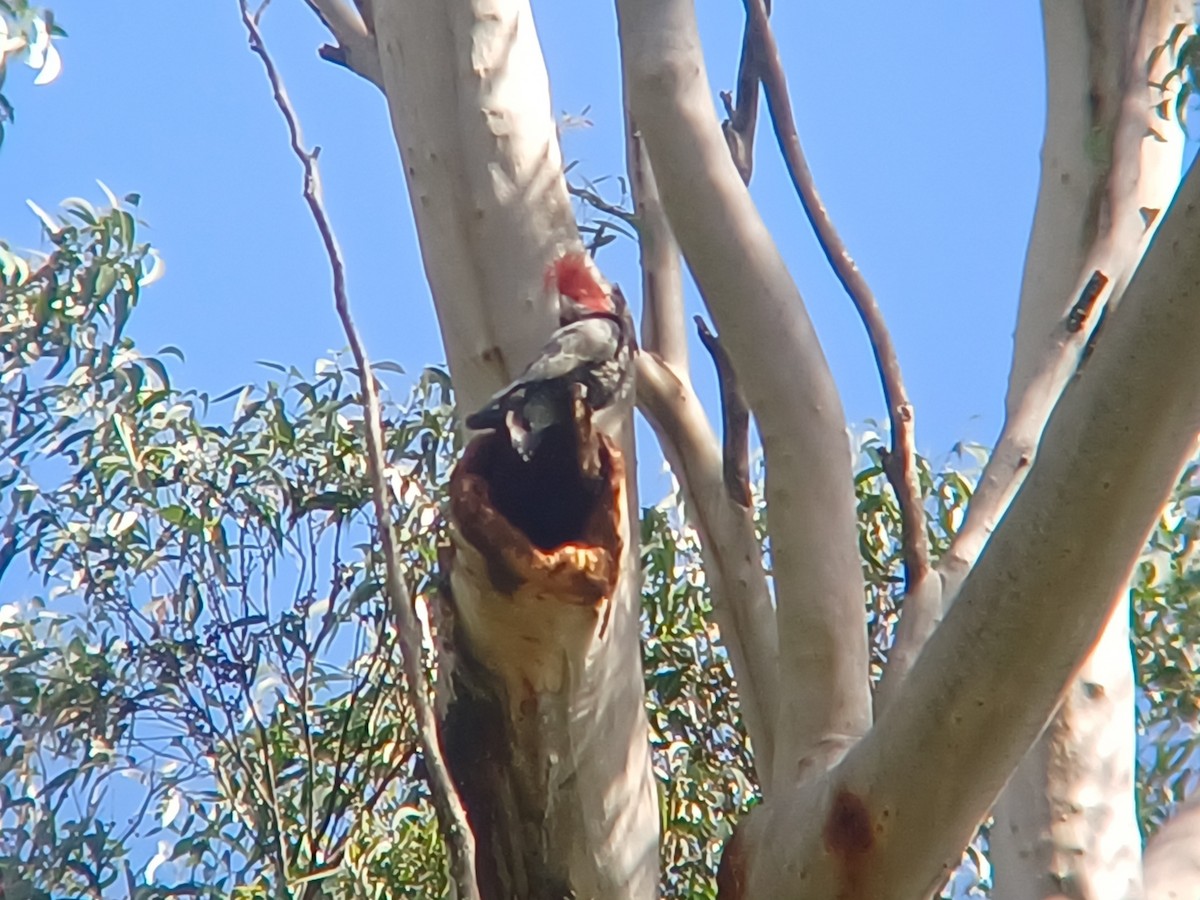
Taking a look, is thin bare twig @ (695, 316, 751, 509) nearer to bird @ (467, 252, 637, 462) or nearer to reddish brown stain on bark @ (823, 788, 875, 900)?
bird @ (467, 252, 637, 462)

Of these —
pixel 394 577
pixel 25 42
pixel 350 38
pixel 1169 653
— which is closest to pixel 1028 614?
pixel 394 577

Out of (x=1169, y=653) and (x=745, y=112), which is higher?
(x=745, y=112)

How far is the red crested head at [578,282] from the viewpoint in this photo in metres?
1.27

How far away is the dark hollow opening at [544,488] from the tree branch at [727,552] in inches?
16.3

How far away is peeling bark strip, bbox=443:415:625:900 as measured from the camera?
1101 millimetres

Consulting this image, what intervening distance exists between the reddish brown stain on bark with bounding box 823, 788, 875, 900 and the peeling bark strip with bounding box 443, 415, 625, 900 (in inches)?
9.3

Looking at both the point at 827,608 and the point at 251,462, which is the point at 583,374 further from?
the point at 251,462

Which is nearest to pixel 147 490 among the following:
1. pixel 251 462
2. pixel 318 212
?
pixel 251 462

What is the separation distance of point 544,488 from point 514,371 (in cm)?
18


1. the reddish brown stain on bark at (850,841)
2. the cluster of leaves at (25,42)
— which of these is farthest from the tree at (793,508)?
the cluster of leaves at (25,42)

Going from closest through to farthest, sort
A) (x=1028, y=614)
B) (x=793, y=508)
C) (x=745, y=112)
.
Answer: (x=1028, y=614), (x=793, y=508), (x=745, y=112)

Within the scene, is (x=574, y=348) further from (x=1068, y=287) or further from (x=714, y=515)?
(x=1068, y=287)

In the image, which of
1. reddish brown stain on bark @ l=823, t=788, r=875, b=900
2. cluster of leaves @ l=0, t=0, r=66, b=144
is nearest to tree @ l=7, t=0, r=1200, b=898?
reddish brown stain on bark @ l=823, t=788, r=875, b=900

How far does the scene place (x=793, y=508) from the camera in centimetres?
141
